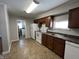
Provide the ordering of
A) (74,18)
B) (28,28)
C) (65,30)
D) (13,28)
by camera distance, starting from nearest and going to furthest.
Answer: (74,18) < (65,30) < (13,28) < (28,28)

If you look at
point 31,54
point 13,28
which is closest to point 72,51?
point 31,54

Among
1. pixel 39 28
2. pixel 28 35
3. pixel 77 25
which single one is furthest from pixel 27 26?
pixel 77 25

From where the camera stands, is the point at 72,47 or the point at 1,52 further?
the point at 1,52

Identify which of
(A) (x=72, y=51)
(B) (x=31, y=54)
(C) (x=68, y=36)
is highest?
(C) (x=68, y=36)

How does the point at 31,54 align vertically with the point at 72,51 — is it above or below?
below

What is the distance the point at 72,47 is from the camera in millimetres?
2076

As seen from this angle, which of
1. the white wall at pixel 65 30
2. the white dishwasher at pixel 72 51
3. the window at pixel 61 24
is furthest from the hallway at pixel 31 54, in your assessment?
the window at pixel 61 24

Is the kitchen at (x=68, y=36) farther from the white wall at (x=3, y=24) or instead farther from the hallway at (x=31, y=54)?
the white wall at (x=3, y=24)

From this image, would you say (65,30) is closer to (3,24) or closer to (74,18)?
(74,18)

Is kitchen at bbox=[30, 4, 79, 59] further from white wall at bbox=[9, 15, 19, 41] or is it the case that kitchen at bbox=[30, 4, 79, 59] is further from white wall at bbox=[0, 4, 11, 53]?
white wall at bbox=[9, 15, 19, 41]

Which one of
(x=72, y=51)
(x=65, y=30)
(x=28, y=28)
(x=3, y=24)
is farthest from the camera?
(x=28, y=28)

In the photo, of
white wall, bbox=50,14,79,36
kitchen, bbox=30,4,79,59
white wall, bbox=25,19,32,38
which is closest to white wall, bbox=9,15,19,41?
white wall, bbox=25,19,32,38

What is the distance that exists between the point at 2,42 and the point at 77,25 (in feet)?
11.0

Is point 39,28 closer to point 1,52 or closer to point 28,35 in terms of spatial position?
point 28,35
